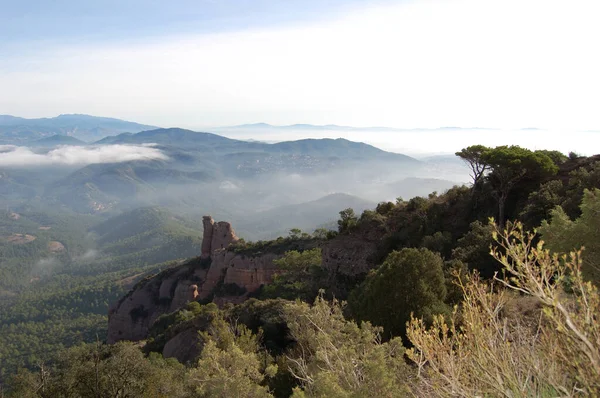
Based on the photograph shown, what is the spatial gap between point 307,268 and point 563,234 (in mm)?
26338

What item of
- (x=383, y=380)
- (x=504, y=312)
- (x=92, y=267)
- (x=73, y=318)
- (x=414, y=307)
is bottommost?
(x=92, y=267)

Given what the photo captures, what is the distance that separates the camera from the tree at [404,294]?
15.5 m

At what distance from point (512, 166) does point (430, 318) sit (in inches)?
764

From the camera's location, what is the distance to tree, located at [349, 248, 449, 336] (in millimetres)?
15547

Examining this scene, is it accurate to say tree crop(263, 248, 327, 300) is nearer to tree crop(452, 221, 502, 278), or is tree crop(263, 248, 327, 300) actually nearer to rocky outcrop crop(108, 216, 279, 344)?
rocky outcrop crop(108, 216, 279, 344)

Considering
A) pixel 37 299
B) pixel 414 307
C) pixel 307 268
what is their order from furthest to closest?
pixel 37 299 → pixel 307 268 → pixel 414 307

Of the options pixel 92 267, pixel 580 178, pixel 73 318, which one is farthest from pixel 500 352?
pixel 92 267

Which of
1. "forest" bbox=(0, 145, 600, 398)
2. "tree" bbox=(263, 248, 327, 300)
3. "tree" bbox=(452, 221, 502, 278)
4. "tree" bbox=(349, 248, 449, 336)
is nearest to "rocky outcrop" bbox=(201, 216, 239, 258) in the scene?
"forest" bbox=(0, 145, 600, 398)

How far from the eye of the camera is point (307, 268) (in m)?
37.7

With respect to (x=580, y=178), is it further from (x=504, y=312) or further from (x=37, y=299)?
(x=37, y=299)

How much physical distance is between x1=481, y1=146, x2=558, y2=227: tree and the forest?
0.34 feet

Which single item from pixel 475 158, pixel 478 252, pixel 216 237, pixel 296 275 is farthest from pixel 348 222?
pixel 216 237

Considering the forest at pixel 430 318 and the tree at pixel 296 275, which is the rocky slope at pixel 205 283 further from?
the tree at pixel 296 275

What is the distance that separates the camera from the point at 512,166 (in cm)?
2852
